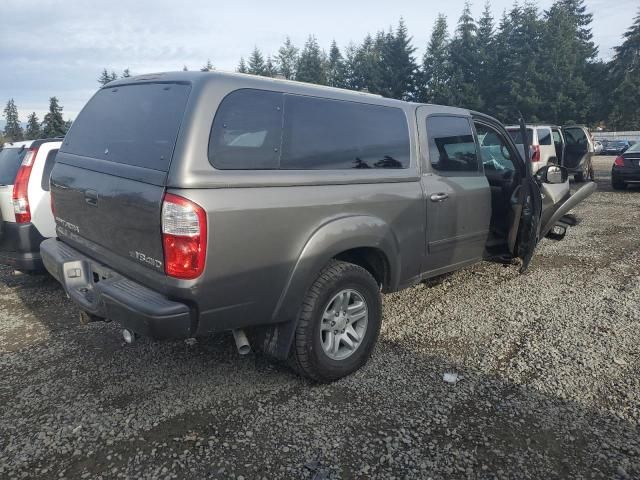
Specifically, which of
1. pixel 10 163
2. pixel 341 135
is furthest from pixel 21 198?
pixel 341 135

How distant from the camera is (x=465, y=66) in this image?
51.8 meters

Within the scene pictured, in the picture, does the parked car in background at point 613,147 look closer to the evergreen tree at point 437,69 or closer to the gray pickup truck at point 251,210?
the evergreen tree at point 437,69

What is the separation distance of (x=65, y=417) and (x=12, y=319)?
2.06 meters

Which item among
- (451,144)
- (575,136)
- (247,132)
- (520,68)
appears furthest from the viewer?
(520,68)

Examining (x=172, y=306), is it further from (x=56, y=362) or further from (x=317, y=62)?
(x=317, y=62)

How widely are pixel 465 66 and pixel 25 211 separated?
5447 cm

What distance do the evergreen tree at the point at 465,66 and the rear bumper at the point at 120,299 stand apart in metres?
49.1

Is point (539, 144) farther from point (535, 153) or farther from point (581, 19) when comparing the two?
point (581, 19)

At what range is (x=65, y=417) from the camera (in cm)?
276

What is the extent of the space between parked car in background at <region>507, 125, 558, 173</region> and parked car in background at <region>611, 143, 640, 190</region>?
6.37 ft

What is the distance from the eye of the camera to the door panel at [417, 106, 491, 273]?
3.81m

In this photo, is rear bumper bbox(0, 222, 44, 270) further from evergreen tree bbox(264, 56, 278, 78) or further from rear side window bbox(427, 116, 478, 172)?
evergreen tree bbox(264, 56, 278, 78)

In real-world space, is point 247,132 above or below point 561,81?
below

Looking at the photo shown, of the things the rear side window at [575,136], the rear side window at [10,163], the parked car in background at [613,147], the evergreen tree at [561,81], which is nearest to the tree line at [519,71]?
the evergreen tree at [561,81]
